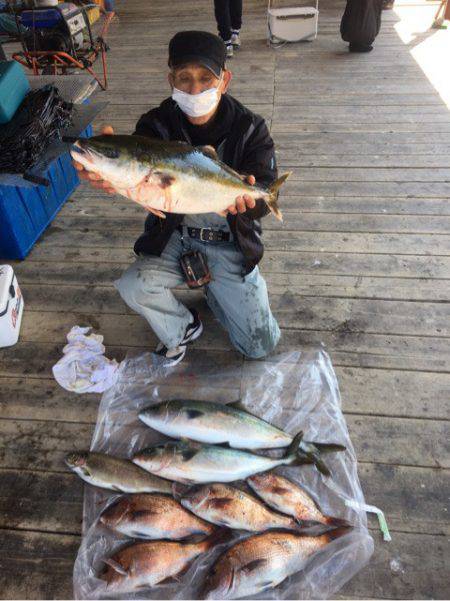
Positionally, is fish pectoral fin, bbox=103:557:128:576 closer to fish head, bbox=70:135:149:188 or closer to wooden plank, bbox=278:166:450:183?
fish head, bbox=70:135:149:188

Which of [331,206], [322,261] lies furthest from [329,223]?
[322,261]

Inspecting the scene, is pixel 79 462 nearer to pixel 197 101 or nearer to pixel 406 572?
pixel 406 572

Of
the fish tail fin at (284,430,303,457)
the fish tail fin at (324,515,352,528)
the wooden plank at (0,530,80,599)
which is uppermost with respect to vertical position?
the fish tail fin at (284,430,303,457)

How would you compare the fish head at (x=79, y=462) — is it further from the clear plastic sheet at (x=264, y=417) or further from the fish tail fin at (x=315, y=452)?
the fish tail fin at (x=315, y=452)

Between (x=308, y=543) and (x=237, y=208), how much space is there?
1529mm

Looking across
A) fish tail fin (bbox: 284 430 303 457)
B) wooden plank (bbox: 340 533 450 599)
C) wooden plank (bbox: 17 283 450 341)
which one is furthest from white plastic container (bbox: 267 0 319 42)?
wooden plank (bbox: 340 533 450 599)

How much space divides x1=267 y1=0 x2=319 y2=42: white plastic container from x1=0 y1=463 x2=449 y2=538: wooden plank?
7.23m

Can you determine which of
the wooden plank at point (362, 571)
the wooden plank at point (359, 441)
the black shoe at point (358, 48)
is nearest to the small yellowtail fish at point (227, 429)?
the wooden plank at point (359, 441)

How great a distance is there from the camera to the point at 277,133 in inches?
196

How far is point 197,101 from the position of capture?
2141mm

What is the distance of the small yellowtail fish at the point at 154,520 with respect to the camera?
1830 mm

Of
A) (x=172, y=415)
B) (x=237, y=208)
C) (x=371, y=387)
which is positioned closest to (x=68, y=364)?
(x=172, y=415)

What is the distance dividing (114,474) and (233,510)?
580mm

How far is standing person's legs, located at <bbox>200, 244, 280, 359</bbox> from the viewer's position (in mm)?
2477
